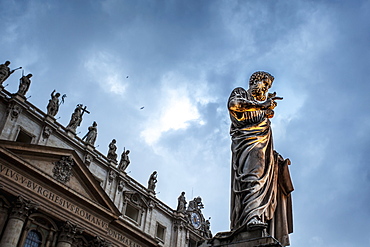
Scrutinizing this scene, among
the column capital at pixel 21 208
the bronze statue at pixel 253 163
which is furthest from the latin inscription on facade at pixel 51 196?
the bronze statue at pixel 253 163

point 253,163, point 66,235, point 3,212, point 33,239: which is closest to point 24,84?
point 3,212

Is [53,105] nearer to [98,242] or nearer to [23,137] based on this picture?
[23,137]

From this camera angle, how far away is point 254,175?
5289 millimetres

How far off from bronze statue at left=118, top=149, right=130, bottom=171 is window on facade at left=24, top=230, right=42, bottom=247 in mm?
9921

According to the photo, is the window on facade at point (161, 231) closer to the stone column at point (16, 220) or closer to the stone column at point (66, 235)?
the stone column at point (66, 235)

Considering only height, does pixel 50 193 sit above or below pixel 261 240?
above

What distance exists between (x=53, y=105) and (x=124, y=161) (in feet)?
26.8

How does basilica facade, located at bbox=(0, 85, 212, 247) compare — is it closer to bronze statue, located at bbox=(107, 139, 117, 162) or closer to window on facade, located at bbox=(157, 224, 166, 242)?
bronze statue, located at bbox=(107, 139, 117, 162)

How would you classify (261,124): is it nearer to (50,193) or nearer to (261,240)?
(261,240)

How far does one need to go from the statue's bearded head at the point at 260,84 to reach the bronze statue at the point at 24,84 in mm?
23088

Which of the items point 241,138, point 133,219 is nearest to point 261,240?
point 241,138

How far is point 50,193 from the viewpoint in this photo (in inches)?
974

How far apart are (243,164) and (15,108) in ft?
76.3

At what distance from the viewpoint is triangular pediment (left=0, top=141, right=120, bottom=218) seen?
23.2m
